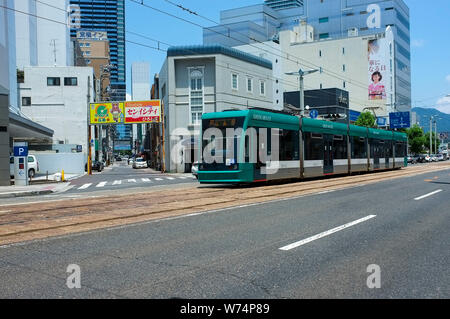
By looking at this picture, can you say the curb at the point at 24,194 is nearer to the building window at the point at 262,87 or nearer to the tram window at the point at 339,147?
the tram window at the point at 339,147

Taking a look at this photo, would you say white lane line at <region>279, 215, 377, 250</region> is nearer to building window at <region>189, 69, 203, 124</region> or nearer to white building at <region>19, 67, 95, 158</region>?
building window at <region>189, 69, 203, 124</region>

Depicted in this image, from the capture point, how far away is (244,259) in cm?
558

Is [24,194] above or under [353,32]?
under

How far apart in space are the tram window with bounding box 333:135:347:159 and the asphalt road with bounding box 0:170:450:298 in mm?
15710

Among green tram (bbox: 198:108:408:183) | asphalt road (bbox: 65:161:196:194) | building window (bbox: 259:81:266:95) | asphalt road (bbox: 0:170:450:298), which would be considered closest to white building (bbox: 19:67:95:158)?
building window (bbox: 259:81:266:95)

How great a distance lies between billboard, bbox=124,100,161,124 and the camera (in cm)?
4378

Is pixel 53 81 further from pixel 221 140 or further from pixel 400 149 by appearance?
pixel 221 140

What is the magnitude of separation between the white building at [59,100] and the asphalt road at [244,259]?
182 feet

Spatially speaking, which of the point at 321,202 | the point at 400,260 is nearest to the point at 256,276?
the point at 400,260

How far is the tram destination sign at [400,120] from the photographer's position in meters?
67.2

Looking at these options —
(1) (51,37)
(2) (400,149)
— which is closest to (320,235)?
(2) (400,149)

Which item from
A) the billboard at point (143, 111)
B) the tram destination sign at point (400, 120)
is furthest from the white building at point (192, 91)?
the tram destination sign at point (400, 120)

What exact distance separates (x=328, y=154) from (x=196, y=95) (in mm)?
23700
